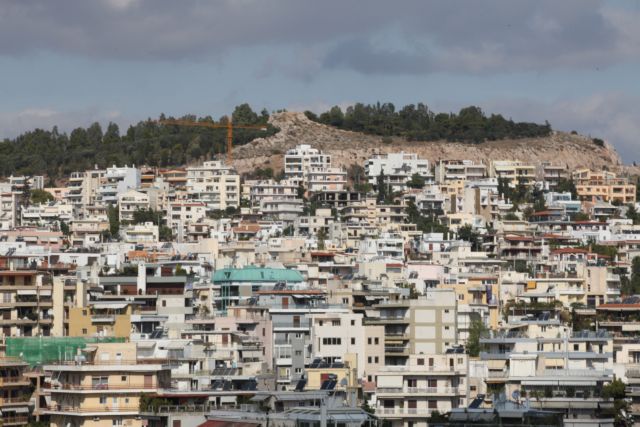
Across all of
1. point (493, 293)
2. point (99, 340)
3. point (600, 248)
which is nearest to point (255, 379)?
point (99, 340)

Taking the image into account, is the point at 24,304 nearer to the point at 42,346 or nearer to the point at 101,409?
the point at 42,346

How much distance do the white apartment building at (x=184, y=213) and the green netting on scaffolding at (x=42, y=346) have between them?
94.3 meters

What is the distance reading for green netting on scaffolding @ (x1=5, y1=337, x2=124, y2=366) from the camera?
302 ft

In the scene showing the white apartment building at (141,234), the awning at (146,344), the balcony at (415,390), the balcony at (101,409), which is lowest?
the balcony at (101,409)

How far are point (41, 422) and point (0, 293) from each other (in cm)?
3015

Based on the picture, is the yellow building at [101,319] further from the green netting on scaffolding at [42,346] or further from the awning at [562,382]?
the awning at [562,382]

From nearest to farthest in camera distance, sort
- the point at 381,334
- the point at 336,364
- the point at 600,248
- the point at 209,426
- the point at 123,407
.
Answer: the point at 209,426 → the point at 123,407 → the point at 336,364 → the point at 381,334 → the point at 600,248

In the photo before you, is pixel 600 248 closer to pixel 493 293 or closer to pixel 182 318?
pixel 493 293

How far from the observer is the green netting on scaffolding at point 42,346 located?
302 feet

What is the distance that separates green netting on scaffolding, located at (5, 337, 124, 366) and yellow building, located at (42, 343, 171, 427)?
39.9ft

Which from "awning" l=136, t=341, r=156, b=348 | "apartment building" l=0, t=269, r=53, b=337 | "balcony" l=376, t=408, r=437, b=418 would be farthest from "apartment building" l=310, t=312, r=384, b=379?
"balcony" l=376, t=408, r=437, b=418

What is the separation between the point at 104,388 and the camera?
77.1m

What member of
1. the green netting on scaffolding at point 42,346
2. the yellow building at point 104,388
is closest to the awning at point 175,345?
the green netting on scaffolding at point 42,346

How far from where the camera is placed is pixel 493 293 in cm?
13362
